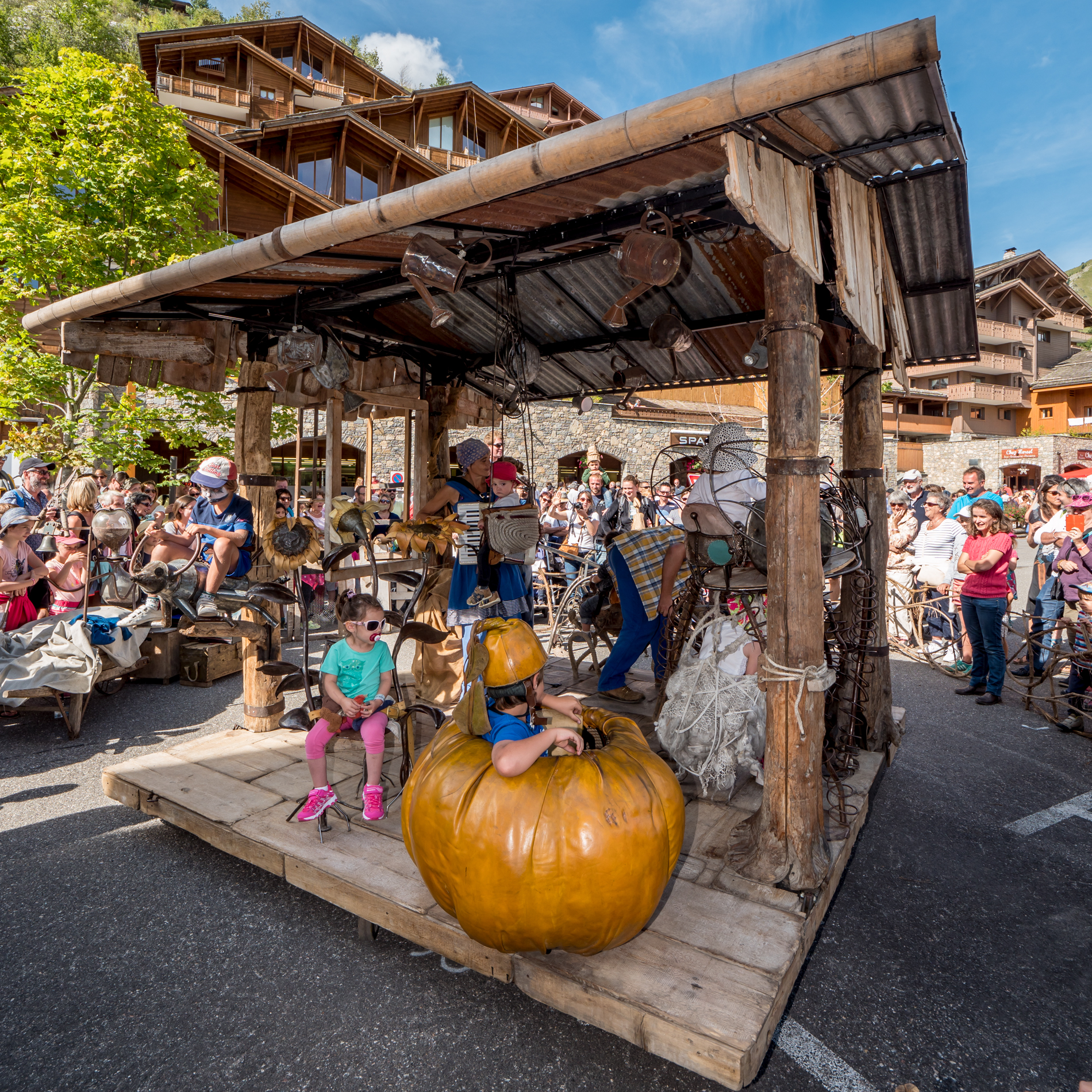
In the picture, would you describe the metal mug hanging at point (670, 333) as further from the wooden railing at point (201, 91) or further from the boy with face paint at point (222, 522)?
the wooden railing at point (201, 91)

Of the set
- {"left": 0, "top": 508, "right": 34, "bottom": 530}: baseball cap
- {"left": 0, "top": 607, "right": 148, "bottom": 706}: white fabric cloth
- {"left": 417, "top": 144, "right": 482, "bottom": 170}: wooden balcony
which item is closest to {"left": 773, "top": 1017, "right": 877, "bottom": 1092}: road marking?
{"left": 0, "top": 607, "right": 148, "bottom": 706}: white fabric cloth

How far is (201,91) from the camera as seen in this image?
26297 millimetres

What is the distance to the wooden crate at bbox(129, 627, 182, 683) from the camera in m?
6.67

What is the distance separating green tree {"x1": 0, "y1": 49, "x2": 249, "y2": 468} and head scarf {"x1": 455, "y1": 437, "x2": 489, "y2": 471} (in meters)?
8.64

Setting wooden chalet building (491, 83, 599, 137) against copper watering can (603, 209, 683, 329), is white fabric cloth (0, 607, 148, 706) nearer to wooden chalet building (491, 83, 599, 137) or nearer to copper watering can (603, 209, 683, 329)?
copper watering can (603, 209, 683, 329)

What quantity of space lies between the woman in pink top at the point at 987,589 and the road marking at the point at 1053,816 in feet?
6.75

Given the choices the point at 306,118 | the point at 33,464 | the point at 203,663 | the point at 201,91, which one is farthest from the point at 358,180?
the point at 203,663

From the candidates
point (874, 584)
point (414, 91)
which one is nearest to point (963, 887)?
point (874, 584)

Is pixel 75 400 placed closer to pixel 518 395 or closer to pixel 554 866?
pixel 518 395

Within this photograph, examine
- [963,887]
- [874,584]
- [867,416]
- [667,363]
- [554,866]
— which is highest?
[667,363]

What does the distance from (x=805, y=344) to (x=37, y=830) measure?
186 inches

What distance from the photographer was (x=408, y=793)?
2561mm

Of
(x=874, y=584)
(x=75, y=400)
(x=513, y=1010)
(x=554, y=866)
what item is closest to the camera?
(x=554, y=866)

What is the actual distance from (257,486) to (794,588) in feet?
12.1
